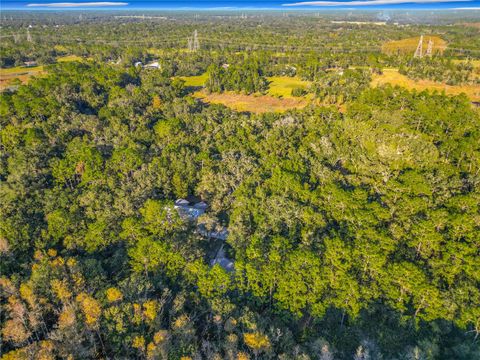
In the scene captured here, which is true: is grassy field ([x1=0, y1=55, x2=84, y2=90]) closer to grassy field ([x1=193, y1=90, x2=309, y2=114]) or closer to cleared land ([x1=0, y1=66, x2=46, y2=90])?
cleared land ([x1=0, y1=66, x2=46, y2=90])

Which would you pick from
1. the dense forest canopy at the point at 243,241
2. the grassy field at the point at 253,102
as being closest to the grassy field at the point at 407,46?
the grassy field at the point at 253,102

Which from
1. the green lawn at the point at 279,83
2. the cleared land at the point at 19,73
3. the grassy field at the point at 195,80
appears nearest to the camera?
the green lawn at the point at 279,83

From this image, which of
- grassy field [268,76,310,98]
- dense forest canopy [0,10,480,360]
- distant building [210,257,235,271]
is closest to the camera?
dense forest canopy [0,10,480,360]

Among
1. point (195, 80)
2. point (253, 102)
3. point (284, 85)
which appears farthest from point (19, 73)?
point (284, 85)

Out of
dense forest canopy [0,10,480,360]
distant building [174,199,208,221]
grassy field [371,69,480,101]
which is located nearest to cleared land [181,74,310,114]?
grassy field [371,69,480,101]

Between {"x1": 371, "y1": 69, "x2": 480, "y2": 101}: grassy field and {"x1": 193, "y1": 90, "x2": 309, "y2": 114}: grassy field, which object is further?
{"x1": 193, "y1": 90, "x2": 309, "y2": 114}: grassy field

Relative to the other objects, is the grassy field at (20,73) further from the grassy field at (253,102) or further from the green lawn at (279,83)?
the grassy field at (253,102)

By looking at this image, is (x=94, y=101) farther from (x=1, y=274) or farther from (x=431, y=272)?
(x=431, y=272)
